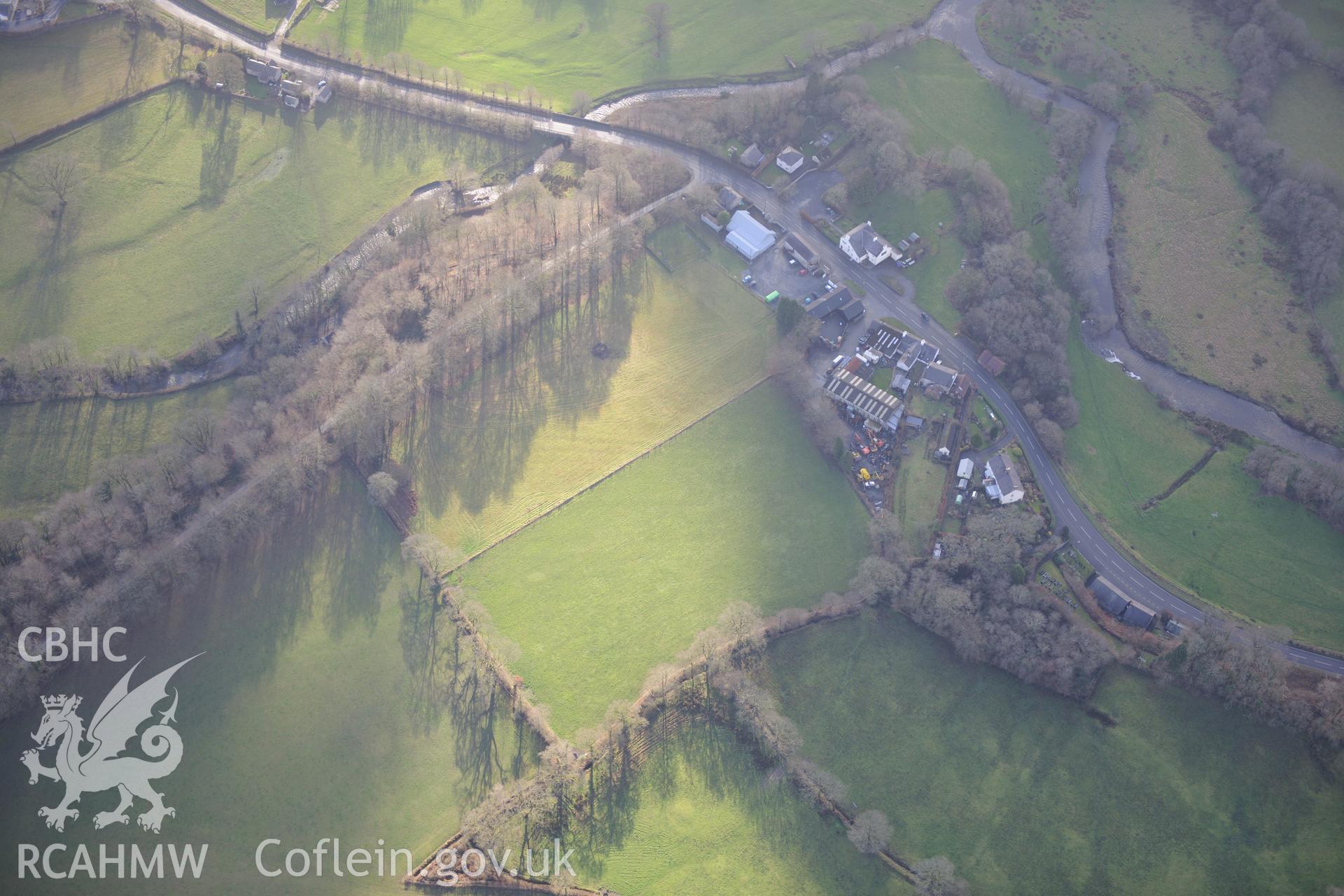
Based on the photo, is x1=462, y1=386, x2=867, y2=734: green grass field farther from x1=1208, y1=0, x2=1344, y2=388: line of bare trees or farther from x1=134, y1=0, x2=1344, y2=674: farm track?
x1=1208, y1=0, x2=1344, y2=388: line of bare trees

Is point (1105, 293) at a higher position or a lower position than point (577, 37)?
lower

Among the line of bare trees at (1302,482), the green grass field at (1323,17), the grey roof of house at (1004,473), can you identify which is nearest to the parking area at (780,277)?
the grey roof of house at (1004,473)

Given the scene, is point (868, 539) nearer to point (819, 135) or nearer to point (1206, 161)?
point (819, 135)

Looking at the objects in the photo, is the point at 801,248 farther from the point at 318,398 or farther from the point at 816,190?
the point at 318,398

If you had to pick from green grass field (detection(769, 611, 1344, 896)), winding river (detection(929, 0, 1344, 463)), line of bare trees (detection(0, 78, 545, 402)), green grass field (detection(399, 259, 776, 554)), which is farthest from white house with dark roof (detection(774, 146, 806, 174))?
green grass field (detection(769, 611, 1344, 896))

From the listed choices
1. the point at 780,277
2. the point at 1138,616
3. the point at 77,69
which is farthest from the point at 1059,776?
the point at 77,69
